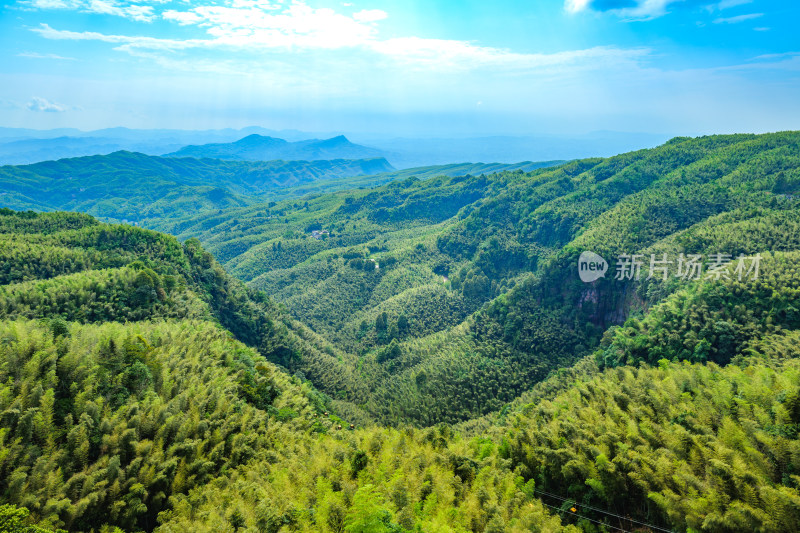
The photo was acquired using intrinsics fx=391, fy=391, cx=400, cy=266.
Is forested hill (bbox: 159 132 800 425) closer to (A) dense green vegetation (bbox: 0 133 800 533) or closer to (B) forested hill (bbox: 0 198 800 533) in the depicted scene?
(A) dense green vegetation (bbox: 0 133 800 533)

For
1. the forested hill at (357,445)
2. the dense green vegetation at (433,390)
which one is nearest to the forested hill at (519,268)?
the dense green vegetation at (433,390)

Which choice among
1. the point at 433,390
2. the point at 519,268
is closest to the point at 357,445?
the point at 433,390

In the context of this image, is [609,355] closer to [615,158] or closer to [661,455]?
[661,455]

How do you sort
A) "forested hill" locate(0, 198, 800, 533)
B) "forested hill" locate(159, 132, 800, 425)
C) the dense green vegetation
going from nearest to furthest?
"forested hill" locate(0, 198, 800, 533) < the dense green vegetation < "forested hill" locate(159, 132, 800, 425)

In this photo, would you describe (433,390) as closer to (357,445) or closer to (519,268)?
(357,445)

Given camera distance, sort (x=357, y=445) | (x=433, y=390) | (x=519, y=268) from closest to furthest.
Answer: (x=357, y=445) < (x=433, y=390) < (x=519, y=268)

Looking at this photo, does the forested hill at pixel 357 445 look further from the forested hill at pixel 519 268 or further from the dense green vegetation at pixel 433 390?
the forested hill at pixel 519 268

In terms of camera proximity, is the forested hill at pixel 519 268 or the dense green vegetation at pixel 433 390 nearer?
the dense green vegetation at pixel 433 390

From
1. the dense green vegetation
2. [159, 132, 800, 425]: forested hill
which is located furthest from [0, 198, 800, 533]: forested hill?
[159, 132, 800, 425]: forested hill
